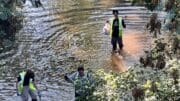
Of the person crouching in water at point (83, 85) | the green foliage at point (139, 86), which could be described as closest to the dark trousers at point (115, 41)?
the person crouching in water at point (83, 85)

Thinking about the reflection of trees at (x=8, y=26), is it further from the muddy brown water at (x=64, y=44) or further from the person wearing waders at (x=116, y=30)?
the person wearing waders at (x=116, y=30)

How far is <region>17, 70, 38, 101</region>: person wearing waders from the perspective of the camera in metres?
13.8

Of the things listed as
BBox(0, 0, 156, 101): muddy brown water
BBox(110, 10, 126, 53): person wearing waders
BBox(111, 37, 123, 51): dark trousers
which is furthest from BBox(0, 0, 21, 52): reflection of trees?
BBox(111, 37, 123, 51): dark trousers

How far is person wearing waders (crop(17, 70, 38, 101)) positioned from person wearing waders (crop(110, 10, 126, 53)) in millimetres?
5611

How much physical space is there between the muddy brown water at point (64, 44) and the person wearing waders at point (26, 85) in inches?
52.9

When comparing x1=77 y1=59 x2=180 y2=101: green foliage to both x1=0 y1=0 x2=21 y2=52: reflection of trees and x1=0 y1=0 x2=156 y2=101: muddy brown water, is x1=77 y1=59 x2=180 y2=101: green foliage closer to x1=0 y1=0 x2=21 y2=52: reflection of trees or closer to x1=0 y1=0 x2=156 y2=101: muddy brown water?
x1=0 y1=0 x2=156 y2=101: muddy brown water

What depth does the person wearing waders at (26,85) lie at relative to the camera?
13.8 m

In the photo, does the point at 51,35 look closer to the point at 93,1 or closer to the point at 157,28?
the point at 93,1

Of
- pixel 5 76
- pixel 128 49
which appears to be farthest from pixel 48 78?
pixel 128 49

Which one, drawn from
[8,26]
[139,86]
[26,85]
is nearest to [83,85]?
[26,85]

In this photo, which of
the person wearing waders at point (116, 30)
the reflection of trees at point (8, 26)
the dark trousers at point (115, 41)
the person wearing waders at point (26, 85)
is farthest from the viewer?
the reflection of trees at point (8, 26)

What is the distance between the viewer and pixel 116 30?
63.0ft

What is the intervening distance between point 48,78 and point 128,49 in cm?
440

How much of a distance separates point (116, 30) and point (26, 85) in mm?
6145
